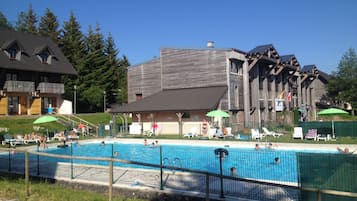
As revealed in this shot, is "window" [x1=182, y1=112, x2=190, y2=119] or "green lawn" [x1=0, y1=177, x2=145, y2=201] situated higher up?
"window" [x1=182, y1=112, x2=190, y2=119]

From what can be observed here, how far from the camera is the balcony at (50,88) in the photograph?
3772 cm

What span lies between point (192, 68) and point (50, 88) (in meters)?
16.9

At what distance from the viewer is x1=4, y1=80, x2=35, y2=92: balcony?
34.3 metres

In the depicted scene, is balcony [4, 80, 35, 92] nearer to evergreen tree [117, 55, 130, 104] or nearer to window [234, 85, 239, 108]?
evergreen tree [117, 55, 130, 104]

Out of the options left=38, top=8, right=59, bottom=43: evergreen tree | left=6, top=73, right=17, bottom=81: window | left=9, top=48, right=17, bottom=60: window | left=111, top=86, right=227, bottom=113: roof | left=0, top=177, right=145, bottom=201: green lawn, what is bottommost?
left=0, top=177, right=145, bottom=201: green lawn

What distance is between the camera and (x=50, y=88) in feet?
127

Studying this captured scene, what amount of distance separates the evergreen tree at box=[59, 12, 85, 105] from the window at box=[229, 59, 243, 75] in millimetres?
26818

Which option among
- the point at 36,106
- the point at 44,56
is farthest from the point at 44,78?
the point at 36,106

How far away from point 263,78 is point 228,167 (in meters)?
26.8

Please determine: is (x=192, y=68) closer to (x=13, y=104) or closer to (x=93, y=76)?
(x=13, y=104)

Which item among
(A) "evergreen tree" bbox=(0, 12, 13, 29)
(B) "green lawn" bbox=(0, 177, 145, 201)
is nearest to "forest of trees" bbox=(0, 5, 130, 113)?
(A) "evergreen tree" bbox=(0, 12, 13, 29)

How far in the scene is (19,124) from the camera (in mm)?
31125

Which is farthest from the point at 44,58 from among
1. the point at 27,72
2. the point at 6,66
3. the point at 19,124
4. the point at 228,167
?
the point at 228,167

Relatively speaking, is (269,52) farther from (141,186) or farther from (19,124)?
(141,186)
